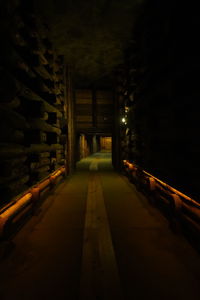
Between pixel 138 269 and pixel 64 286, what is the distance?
0.98 metres

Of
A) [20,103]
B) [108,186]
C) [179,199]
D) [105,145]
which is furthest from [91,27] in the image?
[105,145]

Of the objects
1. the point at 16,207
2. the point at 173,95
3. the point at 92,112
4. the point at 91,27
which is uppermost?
the point at 91,27

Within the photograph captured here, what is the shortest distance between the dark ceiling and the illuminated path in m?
6.49

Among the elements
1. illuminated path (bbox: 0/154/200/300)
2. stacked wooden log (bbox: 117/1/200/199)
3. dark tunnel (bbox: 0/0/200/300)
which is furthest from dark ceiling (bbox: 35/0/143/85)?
illuminated path (bbox: 0/154/200/300)

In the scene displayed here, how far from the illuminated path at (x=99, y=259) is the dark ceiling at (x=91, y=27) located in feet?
21.3

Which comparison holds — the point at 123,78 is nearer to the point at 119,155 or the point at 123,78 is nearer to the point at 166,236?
the point at 119,155

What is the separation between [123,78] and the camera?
31.4ft

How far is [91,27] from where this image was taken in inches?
253

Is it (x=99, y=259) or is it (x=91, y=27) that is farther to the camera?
(x=91, y=27)

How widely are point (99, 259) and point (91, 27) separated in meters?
7.60

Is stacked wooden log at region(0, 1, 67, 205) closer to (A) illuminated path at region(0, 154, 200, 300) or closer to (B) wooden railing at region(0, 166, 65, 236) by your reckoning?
(B) wooden railing at region(0, 166, 65, 236)

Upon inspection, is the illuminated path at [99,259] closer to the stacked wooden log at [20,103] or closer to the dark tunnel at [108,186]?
the dark tunnel at [108,186]

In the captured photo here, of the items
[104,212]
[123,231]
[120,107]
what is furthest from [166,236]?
[120,107]

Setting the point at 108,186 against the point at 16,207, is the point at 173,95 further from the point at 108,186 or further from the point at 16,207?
the point at 108,186
